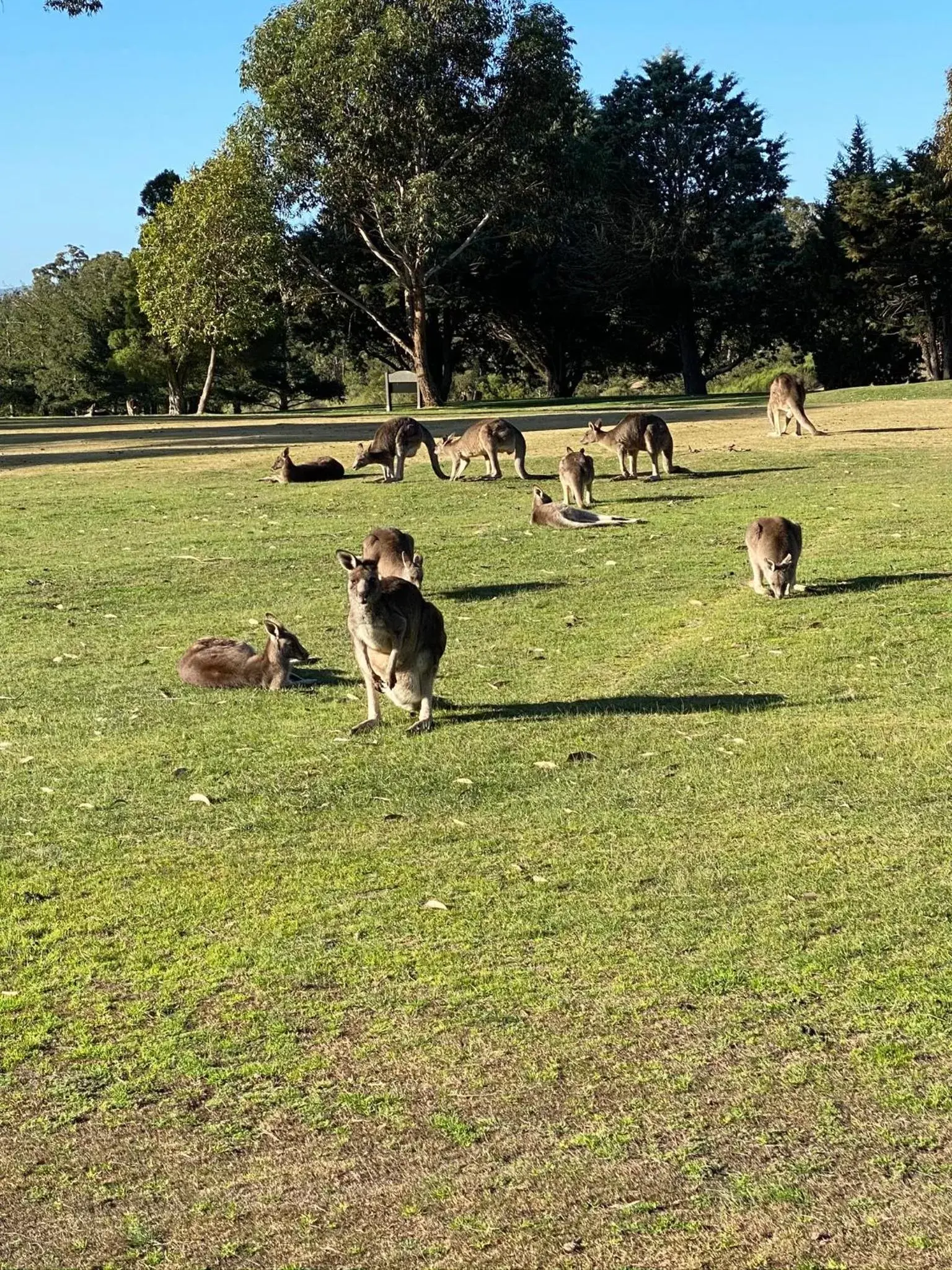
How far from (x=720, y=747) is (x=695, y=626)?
3742 millimetres

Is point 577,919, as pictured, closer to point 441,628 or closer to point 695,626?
point 441,628

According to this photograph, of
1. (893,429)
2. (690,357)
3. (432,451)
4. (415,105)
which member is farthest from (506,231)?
(432,451)

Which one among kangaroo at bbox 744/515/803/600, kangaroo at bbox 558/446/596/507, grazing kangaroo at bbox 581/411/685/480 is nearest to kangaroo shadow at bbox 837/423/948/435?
grazing kangaroo at bbox 581/411/685/480

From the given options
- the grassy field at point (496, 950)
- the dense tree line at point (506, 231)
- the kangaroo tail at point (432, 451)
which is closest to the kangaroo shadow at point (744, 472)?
the kangaroo tail at point (432, 451)

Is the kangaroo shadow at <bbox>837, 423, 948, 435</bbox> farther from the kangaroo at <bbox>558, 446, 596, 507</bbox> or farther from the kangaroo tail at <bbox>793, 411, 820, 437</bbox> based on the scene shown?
the kangaroo at <bbox>558, 446, 596, 507</bbox>

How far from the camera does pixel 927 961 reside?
19.7 ft

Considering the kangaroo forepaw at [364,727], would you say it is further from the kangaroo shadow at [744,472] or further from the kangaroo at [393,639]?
the kangaroo shadow at [744,472]

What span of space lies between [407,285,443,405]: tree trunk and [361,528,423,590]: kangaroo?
3787 centimetres

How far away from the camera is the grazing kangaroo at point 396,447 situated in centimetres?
2431

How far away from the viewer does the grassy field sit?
14.7 ft

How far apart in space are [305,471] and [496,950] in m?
18.9

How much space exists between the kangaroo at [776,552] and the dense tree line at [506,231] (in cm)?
2920

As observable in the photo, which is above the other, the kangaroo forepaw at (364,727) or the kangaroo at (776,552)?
the kangaroo at (776,552)

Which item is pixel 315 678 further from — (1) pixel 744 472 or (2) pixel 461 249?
(2) pixel 461 249
